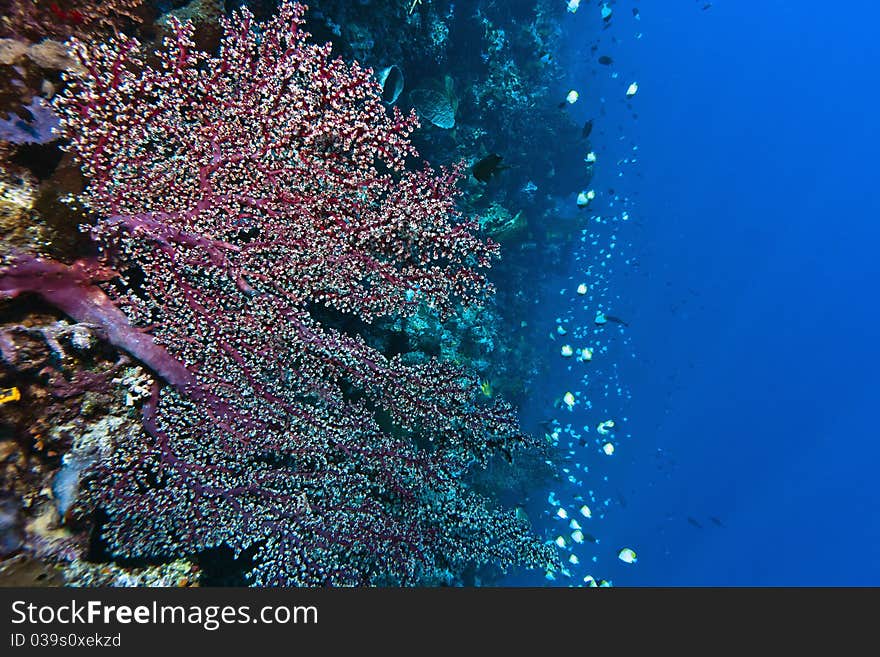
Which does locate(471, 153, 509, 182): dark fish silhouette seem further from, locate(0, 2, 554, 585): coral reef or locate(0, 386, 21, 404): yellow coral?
locate(0, 386, 21, 404): yellow coral

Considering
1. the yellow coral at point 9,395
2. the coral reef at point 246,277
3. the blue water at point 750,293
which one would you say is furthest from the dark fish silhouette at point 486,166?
the blue water at point 750,293

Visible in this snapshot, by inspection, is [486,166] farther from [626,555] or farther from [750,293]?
[750,293]

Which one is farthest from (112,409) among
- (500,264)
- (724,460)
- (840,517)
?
(840,517)

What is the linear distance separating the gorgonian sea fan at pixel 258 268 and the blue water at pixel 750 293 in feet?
134

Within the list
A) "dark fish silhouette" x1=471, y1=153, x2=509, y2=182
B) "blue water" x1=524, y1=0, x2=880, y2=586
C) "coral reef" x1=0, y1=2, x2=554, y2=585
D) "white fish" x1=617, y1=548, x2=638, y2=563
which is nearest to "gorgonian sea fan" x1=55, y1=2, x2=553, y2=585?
"coral reef" x1=0, y1=2, x2=554, y2=585

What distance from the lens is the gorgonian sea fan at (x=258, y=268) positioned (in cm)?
276

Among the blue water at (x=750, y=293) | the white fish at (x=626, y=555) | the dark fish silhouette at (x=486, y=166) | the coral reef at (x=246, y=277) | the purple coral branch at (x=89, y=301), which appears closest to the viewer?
the purple coral branch at (x=89, y=301)

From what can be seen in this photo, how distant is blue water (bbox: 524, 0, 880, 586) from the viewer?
46.1 metres

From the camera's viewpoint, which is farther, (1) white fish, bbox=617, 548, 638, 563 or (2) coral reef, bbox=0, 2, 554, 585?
(1) white fish, bbox=617, 548, 638, 563

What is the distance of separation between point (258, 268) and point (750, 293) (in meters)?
77.6

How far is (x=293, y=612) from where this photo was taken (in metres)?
3.10

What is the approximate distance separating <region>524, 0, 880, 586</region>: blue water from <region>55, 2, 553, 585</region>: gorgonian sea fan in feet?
134

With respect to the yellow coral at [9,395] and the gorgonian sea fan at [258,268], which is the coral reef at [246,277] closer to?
the gorgonian sea fan at [258,268]

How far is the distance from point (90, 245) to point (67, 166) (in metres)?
0.55
